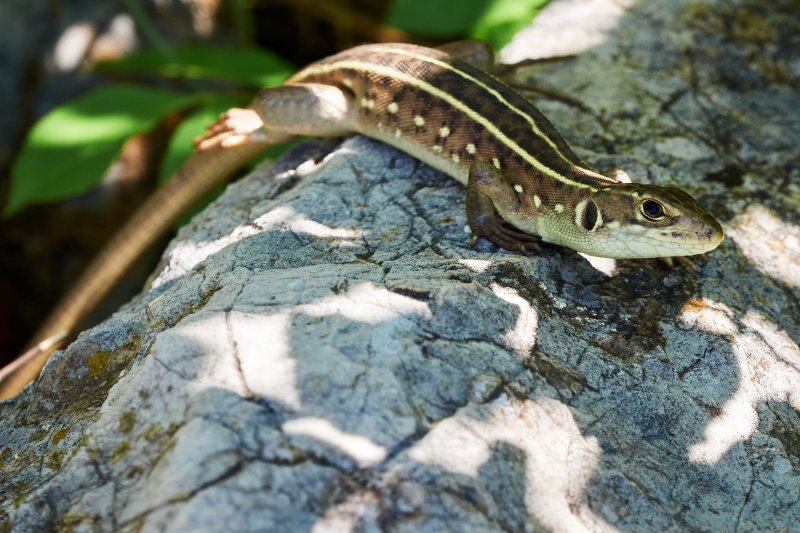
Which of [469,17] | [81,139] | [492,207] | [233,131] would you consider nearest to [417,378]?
[492,207]

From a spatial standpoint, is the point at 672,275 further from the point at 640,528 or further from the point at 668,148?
the point at 640,528

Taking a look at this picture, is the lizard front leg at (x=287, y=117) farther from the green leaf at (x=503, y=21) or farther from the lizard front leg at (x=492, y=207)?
the green leaf at (x=503, y=21)

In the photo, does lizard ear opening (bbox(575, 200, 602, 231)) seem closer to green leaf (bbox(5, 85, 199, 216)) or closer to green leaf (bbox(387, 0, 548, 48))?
green leaf (bbox(387, 0, 548, 48))

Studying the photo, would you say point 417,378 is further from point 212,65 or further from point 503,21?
point 212,65

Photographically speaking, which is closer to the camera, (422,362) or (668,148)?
(422,362)

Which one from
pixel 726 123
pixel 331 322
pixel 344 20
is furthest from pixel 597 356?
pixel 344 20

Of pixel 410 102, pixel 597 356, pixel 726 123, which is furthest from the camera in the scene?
pixel 726 123

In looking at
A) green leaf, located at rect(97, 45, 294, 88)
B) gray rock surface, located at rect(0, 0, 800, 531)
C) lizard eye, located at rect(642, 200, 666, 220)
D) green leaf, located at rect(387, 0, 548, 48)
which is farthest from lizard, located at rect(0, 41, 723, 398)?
green leaf, located at rect(97, 45, 294, 88)
